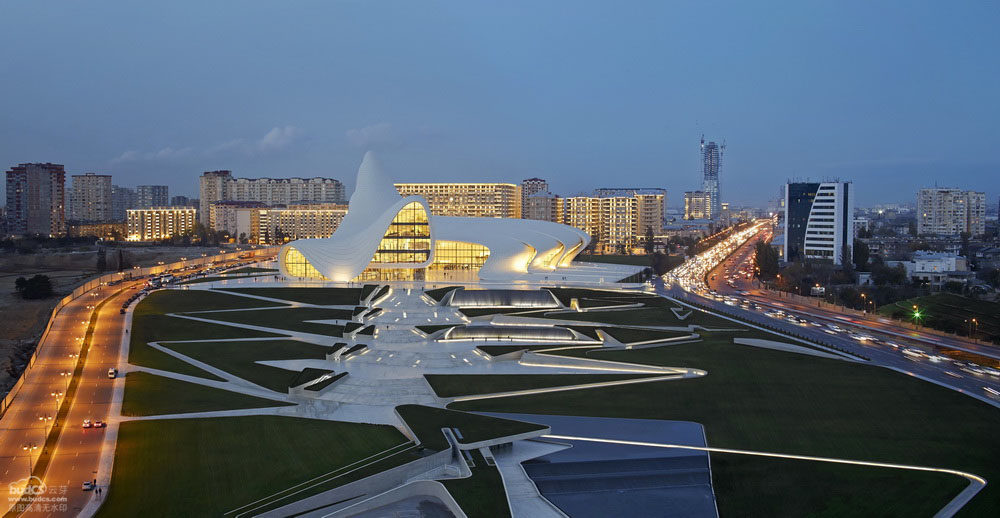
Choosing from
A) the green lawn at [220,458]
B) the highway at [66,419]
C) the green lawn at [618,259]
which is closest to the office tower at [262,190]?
the green lawn at [618,259]

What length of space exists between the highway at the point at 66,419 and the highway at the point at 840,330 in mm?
22939

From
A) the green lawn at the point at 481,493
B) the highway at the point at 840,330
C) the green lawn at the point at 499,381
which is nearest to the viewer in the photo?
the green lawn at the point at 481,493

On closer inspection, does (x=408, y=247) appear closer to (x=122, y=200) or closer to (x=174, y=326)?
(x=174, y=326)

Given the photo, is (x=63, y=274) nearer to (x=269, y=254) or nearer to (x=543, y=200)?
(x=269, y=254)

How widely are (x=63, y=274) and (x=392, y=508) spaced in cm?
6340

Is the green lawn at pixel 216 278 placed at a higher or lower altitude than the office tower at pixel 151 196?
lower

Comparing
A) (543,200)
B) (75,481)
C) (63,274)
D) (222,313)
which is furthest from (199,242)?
(75,481)

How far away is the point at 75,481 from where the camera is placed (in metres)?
14.3

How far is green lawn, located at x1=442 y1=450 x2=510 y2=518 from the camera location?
13.5 m

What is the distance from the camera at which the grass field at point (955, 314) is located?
29750mm

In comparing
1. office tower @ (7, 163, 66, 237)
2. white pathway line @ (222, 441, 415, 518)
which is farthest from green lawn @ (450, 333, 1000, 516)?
office tower @ (7, 163, 66, 237)

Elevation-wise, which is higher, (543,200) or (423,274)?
(543,200)

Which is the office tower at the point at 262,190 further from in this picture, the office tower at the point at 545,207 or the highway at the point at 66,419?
the highway at the point at 66,419

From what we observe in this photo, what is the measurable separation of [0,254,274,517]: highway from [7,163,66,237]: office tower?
305 feet
